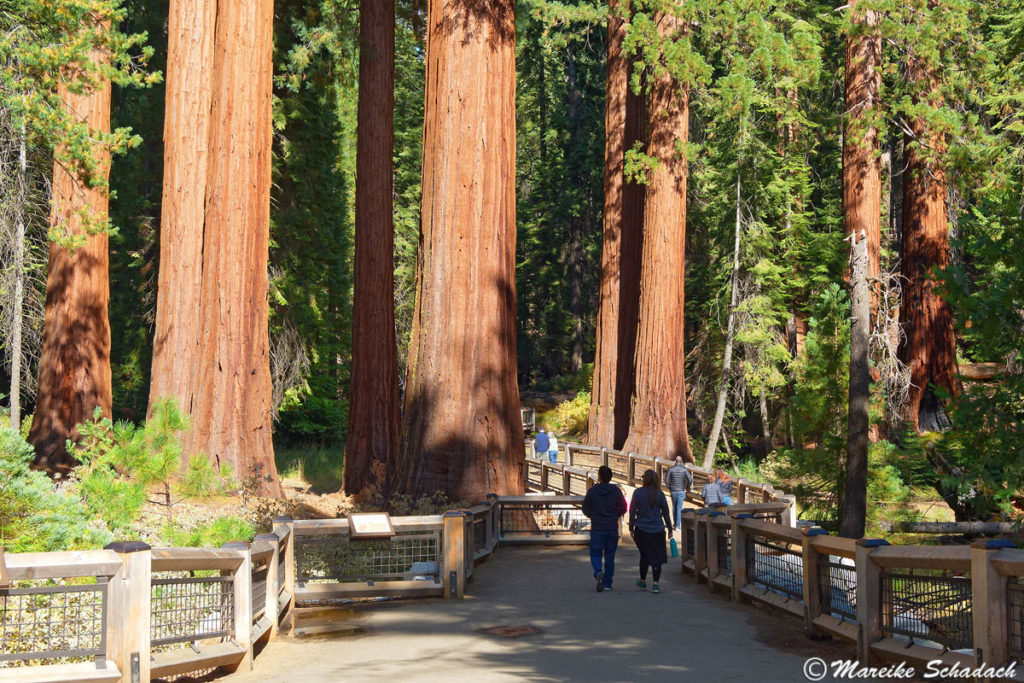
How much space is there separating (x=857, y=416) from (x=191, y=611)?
11.0m

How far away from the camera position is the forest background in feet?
59.1

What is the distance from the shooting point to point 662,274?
28703 mm

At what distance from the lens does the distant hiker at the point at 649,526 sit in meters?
13.2

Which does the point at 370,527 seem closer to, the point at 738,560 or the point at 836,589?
the point at 738,560

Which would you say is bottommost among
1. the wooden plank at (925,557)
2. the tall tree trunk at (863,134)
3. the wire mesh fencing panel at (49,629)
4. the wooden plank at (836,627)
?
the wooden plank at (836,627)

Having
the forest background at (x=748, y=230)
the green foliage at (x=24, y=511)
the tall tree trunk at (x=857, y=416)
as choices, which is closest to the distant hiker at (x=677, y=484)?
the forest background at (x=748, y=230)

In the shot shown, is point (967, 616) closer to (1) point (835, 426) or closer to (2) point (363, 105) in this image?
(1) point (835, 426)

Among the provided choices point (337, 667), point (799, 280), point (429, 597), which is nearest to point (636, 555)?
point (429, 597)

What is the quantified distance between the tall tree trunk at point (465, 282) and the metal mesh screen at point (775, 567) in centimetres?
531

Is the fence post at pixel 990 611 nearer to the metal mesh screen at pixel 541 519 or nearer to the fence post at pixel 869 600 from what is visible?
the fence post at pixel 869 600

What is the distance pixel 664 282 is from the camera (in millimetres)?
28703

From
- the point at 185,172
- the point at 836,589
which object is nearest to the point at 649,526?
the point at 836,589

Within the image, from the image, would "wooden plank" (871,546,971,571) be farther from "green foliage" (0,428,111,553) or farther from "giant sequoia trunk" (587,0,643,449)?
"giant sequoia trunk" (587,0,643,449)

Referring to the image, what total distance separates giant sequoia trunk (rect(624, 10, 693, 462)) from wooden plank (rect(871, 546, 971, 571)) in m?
20.3
